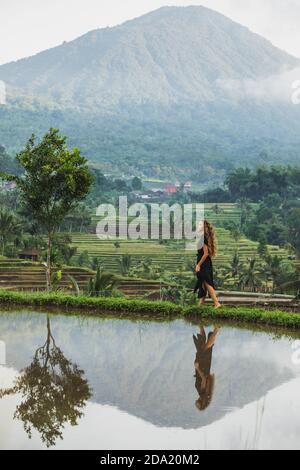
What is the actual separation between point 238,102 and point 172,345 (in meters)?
166

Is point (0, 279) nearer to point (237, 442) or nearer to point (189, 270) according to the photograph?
point (237, 442)

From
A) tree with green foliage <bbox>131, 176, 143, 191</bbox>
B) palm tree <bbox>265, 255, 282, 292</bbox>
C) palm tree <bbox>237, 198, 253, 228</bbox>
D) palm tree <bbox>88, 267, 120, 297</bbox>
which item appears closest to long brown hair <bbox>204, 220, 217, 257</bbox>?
palm tree <bbox>88, 267, 120, 297</bbox>

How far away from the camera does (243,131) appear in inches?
5866

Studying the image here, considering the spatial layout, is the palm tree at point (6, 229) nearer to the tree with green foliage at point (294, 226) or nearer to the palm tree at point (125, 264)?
the palm tree at point (125, 264)

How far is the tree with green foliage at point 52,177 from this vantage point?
9.69 metres

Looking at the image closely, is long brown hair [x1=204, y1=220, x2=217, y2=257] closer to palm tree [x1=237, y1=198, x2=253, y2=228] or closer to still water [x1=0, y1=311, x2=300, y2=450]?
still water [x1=0, y1=311, x2=300, y2=450]

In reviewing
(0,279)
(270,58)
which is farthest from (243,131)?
(0,279)

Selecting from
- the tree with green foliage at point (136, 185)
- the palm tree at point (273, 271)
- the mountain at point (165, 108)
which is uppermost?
the mountain at point (165, 108)

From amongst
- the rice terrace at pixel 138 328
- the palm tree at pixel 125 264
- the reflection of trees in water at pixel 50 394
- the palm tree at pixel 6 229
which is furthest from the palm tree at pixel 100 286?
the palm tree at pixel 125 264

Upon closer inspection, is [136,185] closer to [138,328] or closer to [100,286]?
[100,286]

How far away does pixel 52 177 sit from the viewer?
31.8ft

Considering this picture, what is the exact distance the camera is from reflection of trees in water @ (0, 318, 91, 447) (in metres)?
4.50

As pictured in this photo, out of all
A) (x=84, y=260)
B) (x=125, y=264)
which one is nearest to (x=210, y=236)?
(x=84, y=260)

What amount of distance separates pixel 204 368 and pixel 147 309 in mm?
2685
